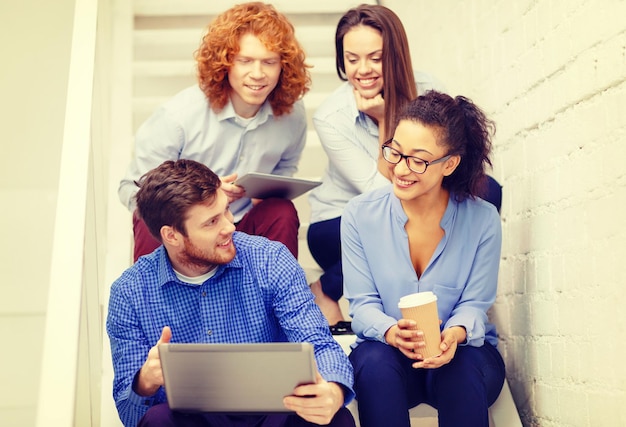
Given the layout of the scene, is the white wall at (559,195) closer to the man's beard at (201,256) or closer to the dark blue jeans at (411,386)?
the dark blue jeans at (411,386)

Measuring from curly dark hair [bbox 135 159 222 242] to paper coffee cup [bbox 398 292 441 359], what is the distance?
1.64 feet

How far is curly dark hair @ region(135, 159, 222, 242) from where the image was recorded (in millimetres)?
2088

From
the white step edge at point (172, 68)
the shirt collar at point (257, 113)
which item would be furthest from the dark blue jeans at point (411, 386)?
the white step edge at point (172, 68)

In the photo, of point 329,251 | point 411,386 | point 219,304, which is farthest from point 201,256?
point 329,251

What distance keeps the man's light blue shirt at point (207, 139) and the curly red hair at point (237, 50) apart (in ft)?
0.14

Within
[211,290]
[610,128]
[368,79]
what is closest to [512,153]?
[368,79]

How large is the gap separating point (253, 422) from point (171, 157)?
42.4 inches

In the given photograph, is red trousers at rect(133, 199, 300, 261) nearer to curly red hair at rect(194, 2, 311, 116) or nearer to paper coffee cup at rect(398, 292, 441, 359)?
curly red hair at rect(194, 2, 311, 116)

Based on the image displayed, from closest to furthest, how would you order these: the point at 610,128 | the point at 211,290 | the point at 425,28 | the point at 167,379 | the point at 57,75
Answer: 1. the point at 167,379
2. the point at 610,128
3. the point at 211,290
4. the point at 425,28
5. the point at 57,75

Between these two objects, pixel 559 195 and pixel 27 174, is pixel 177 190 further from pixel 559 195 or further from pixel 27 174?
pixel 27 174

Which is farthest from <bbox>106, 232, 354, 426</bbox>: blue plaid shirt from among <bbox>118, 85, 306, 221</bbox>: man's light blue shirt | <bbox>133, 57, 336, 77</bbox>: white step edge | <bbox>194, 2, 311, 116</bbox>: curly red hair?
<bbox>133, 57, 336, 77</bbox>: white step edge

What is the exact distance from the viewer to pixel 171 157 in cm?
286

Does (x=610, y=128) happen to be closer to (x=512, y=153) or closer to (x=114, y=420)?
(x=512, y=153)

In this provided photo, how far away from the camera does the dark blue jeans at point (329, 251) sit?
2.83 metres
